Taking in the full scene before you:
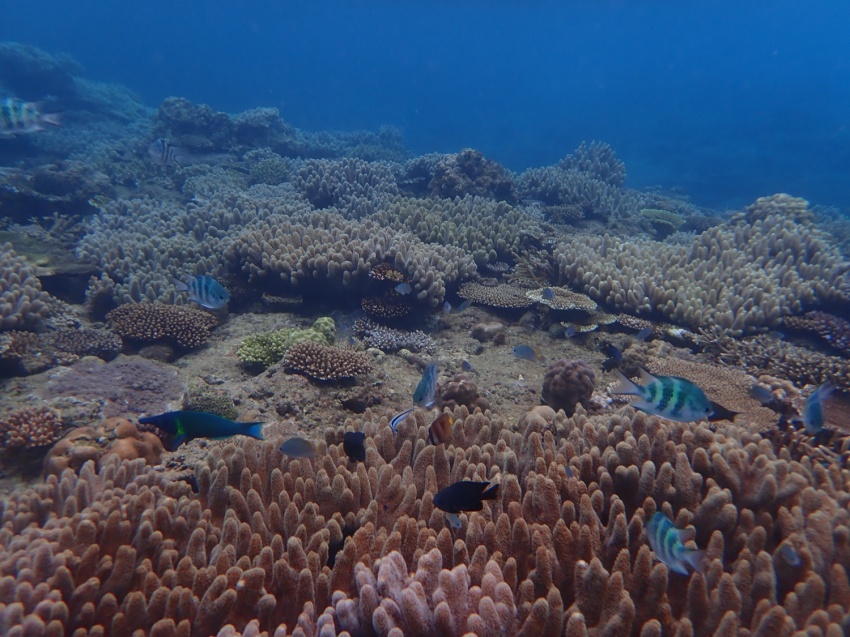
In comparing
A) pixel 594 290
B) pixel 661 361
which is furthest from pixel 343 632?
pixel 594 290

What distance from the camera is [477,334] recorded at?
7715 millimetres

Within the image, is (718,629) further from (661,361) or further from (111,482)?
(661,361)

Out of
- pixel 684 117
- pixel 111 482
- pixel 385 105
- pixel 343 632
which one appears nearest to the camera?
pixel 343 632

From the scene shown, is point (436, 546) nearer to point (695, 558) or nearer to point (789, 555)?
point (695, 558)

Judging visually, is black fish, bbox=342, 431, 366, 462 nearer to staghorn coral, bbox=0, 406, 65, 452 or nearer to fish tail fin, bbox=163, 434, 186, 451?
fish tail fin, bbox=163, 434, 186, 451

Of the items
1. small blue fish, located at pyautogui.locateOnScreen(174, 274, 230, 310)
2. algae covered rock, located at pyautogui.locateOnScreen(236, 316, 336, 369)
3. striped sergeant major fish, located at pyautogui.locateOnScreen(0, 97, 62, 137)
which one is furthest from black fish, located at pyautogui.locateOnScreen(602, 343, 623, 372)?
striped sergeant major fish, located at pyautogui.locateOnScreen(0, 97, 62, 137)

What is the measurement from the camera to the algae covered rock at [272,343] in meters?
6.58

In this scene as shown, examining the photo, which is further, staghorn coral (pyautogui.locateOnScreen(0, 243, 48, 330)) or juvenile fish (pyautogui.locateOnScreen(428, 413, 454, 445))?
staghorn coral (pyautogui.locateOnScreen(0, 243, 48, 330))

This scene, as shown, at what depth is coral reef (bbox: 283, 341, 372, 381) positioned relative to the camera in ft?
19.2

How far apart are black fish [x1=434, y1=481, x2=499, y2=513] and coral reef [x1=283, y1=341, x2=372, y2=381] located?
12.3 ft

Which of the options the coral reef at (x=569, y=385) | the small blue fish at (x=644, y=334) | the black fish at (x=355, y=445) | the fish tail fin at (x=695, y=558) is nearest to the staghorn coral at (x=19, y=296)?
the black fish at (x=355, y=445)

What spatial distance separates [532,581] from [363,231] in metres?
7.32

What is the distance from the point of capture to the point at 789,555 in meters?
2.38

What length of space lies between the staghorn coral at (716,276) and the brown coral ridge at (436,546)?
4637 mm
